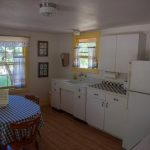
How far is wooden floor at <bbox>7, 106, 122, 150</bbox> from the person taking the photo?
324 cm

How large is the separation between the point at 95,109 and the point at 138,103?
1231mm

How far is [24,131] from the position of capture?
2508 mm

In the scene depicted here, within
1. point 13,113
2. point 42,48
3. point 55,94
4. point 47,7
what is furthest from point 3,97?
point 42,48

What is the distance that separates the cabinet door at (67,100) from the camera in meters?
4.66

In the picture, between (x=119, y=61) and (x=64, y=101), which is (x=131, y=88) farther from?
(x=64, y=101)

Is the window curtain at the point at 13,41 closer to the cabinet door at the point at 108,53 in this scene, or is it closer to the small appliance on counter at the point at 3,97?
the small appliance on counter at the point at 3,97

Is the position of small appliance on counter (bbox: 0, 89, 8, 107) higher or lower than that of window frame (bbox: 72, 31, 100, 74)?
lower

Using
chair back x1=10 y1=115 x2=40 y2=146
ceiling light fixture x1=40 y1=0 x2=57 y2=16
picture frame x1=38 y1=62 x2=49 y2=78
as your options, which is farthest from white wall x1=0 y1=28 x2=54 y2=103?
ceiling light fixture x1=40 y1=0 x2=57 y2=16

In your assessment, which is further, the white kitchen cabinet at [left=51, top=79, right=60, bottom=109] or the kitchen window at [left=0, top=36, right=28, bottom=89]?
the white kitchen cabinet at [left=51, top=79, right=60, bottom=109]

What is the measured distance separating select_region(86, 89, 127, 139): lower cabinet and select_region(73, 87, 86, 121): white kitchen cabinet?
131 mm

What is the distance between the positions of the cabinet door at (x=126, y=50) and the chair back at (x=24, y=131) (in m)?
1.96

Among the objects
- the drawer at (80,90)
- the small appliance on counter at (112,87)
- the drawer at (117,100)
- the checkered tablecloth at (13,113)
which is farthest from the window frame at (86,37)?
the checkered tablecloth at (13,113)

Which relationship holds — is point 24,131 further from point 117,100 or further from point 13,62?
point 13,62

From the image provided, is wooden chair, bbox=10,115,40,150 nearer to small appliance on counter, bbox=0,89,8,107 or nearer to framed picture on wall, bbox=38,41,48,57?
small appliance on counter, bbox=0,89,8,107
